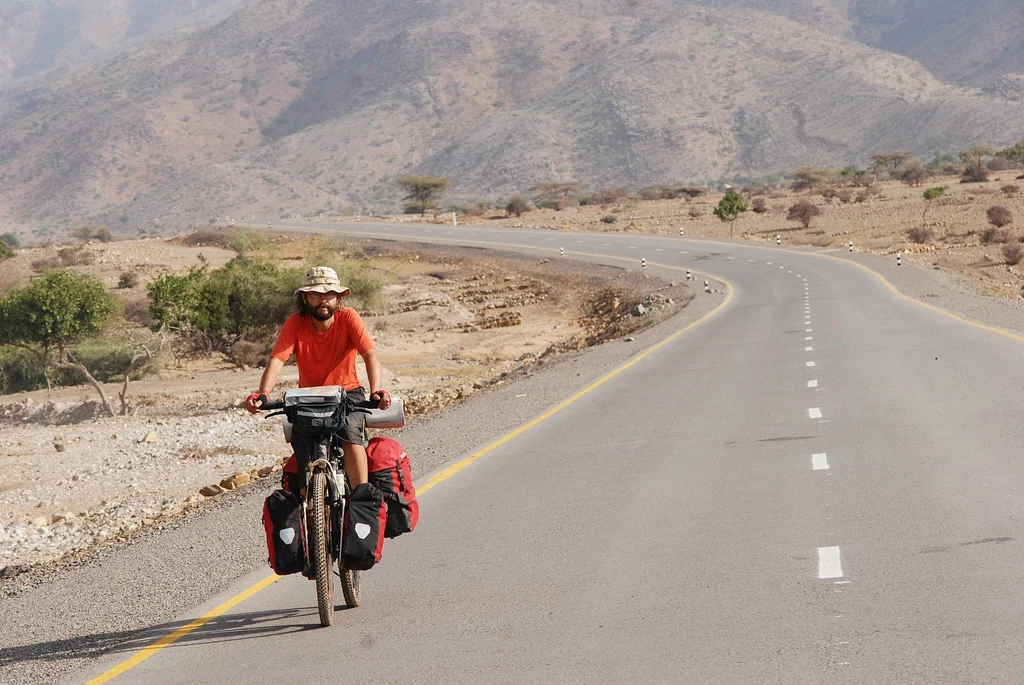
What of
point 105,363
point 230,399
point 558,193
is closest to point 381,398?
point 230,399

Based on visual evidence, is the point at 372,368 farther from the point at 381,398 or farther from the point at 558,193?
the point at 558,193

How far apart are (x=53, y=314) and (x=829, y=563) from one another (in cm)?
2789

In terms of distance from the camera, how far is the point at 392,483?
7539mm

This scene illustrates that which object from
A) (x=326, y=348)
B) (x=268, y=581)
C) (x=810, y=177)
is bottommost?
(x=268, y=581)

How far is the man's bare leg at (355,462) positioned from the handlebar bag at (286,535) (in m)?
0.37

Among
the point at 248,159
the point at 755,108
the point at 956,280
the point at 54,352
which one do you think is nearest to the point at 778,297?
the point at 956,280

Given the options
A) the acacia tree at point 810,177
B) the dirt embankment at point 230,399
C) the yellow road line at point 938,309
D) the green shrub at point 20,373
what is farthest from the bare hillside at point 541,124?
the green shrub at point 20,373

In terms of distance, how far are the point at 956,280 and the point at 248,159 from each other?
468ft

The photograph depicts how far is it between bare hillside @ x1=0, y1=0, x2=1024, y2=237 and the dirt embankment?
91211mm

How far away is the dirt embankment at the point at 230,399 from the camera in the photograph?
15.9 meters

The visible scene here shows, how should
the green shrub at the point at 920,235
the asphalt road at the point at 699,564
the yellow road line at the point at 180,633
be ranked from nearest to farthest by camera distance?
1. the asphalt road at the point at 699,564
2. the yellow road line at the point at 180,633
3. the green shrub at the point at 920,235

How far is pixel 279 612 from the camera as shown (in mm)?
7625

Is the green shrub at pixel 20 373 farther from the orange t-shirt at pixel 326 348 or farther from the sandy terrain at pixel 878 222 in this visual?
the orange t-shirt at pixel 326 348

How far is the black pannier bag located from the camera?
277 inches
